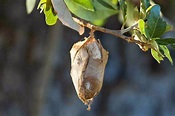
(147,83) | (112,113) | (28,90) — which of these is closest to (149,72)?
(147,83)

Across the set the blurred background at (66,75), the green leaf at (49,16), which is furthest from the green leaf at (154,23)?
the blurred background at (66,75)

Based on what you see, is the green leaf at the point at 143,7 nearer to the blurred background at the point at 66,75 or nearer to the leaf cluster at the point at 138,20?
the leaf cluster at the point at 138,20

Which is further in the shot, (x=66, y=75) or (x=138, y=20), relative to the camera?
(x=66, y=75)

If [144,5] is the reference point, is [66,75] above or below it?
below

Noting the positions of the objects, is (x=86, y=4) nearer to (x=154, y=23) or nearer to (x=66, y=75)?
(x=154, y=23)

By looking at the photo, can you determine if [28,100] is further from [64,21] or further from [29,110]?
[64,21]

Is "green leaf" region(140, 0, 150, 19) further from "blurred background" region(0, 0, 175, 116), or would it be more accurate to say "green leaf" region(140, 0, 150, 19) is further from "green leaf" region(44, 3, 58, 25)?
"blurred background" region(0, 0, 175, 116)

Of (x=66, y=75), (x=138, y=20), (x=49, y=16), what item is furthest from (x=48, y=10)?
(x=66, y=75)
